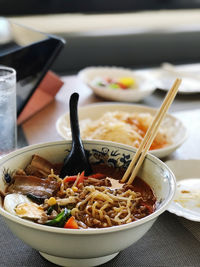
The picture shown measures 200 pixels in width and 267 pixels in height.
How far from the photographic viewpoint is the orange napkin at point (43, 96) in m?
1.61

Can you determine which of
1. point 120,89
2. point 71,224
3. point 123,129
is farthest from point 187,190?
point 120,89

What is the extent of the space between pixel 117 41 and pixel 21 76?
6.29 ft

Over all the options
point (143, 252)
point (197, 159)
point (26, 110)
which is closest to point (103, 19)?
point (26, 110)

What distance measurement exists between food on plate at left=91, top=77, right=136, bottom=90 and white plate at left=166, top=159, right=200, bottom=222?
2.63ft

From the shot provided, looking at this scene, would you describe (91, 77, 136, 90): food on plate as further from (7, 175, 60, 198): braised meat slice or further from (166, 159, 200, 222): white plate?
(7, 175, 60, 198): braised meat slice

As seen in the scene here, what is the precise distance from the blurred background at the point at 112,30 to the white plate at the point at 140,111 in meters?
1.49

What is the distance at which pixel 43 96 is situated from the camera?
1.73 m

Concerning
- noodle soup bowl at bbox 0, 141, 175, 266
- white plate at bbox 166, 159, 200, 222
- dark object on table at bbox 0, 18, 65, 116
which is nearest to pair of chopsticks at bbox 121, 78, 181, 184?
noodle soup bowl at bbox 0, 141, 175, 266

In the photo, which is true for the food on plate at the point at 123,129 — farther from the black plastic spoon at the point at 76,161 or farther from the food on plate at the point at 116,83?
the food on plate at the point at 116,83

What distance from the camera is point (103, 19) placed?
3859 millimetres

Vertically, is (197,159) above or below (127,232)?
below

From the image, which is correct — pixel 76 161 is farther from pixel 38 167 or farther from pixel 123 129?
pixel 123 129

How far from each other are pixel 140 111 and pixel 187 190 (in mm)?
568

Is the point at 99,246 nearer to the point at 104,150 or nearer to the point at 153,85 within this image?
the point at 104,150
